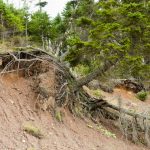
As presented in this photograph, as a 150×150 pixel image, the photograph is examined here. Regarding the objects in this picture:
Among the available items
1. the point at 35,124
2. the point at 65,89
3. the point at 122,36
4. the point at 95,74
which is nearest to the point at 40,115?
the point at 35,124

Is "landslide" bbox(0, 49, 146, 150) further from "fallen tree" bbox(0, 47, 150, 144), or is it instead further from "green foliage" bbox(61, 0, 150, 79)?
"green foliage" bbox(61, 0, 150, 79)

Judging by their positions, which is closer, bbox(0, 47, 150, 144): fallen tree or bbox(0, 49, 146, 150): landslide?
bbox(0, 49, 146, 150): landslide

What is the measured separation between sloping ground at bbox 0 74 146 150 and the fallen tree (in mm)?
334

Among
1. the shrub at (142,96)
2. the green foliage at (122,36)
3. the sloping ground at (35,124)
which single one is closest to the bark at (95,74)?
the green foliage at (122,36)

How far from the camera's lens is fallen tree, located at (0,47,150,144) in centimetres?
1323

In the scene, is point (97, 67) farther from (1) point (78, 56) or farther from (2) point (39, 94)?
(2) point (39, 94)

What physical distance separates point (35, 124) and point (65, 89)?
247cm

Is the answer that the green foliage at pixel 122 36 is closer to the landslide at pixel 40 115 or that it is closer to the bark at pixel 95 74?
the bark at pixel 95 74

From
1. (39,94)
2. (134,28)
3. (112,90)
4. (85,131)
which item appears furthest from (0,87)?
(112,90)

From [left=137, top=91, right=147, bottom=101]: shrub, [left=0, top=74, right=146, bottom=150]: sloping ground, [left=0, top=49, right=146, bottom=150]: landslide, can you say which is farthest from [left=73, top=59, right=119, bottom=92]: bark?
[left=137, top=91, right=147, bottom=101]: shrub

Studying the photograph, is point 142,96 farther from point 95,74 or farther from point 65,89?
point 65,89

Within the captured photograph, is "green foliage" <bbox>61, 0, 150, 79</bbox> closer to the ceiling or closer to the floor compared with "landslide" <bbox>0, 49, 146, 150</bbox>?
closer to the ceiling

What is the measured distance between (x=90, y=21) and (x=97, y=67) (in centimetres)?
201

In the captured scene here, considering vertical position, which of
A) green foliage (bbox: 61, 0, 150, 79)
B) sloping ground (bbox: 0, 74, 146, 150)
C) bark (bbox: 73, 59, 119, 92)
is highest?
green foliage (bbox: 61, 0, 150, 79)
